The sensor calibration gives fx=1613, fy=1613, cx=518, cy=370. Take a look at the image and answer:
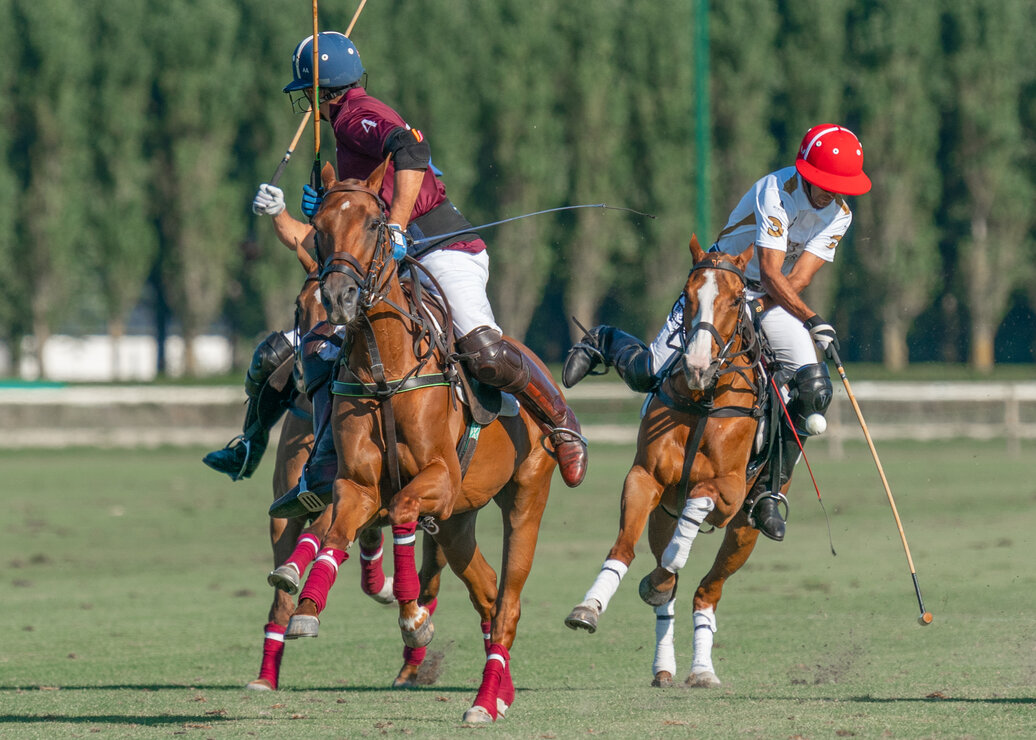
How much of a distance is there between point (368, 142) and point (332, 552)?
2.02 m

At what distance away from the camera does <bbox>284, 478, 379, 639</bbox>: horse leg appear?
6156mm

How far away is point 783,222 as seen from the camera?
26.7ft

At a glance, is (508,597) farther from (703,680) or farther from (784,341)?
(784,341)

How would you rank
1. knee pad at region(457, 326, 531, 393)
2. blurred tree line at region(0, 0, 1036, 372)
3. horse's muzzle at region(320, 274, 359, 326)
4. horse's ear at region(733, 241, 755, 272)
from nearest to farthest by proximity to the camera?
1. horse's muzzle at region(320, 274, 359, 326)
2. knee pad at region(457, 326, 531, 393)
3. horse's ear at region(733, 241, 755, 272)
4. blurred tree line at region(0, 0, 1036, 372)

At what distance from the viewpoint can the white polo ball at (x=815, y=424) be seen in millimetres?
8102

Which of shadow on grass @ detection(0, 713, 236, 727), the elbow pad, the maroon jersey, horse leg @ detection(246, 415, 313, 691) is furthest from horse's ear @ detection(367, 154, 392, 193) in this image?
shadow on grass @ detection(0, 713, 236, 727)

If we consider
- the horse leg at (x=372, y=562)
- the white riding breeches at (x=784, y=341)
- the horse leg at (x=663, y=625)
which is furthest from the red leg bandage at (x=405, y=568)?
the white riding breeches at (x=784, y=341)

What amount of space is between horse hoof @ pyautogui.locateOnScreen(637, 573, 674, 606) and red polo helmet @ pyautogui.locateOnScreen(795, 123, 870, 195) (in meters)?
2.19

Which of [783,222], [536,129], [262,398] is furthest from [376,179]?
[536,129]

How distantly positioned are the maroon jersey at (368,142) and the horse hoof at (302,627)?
82.6 inches

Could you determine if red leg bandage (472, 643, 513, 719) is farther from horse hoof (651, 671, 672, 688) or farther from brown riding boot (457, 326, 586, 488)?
horse hoof (651, 671, 672, 688)

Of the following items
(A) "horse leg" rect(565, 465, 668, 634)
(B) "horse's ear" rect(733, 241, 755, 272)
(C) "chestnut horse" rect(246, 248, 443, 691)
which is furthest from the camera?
(C) "chestnut horse" rect(246, 248, 443, 691)

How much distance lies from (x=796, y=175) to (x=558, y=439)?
190cm

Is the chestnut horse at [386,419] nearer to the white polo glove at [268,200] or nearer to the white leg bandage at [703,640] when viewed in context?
the white polo glove at [268,200]
